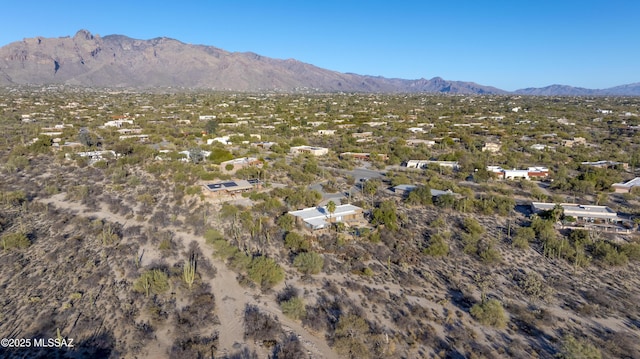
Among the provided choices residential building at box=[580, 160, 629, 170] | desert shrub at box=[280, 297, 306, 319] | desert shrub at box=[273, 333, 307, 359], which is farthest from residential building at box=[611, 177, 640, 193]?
desert shrub at box=[273, 333, 307, 359]

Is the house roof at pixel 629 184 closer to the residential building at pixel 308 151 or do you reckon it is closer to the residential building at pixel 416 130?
the residential building at pixel 308 151

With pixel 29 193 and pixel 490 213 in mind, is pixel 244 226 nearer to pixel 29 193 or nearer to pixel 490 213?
pixel 490 213

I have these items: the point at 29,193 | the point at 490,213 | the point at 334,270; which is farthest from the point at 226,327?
the point at 29,193

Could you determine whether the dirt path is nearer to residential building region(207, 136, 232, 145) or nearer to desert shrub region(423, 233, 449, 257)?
desert shrub region(423, 233, 449, 257)

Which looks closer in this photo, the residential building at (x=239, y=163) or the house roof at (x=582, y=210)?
the house roof at (x=582, y=210)

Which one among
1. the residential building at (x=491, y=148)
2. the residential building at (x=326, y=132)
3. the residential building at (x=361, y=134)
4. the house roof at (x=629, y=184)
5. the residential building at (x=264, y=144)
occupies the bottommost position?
the residential building at (x=326, y=132)

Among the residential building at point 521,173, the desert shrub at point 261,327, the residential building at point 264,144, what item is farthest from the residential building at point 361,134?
the desert shrub at point 261,327
